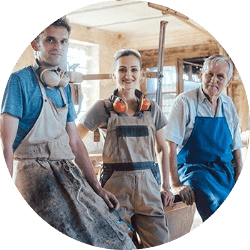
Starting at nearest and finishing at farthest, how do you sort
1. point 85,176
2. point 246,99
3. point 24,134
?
point 24,134 < point 85,176 < point 246,99

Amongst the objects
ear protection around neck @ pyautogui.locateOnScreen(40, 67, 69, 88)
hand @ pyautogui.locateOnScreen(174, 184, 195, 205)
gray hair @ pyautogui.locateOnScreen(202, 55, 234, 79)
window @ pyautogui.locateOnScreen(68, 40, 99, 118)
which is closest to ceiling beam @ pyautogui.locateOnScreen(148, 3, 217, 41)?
gray hair @ pyautogui.locateOnScreen(202, 55, 234, 79)

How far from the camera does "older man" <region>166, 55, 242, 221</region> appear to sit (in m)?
1.51

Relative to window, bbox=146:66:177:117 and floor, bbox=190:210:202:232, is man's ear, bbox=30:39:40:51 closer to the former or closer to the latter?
window, bbox=146:66:177:117

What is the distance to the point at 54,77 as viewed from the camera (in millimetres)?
1327

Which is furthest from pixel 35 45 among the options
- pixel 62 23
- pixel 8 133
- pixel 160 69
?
pixel 160 69

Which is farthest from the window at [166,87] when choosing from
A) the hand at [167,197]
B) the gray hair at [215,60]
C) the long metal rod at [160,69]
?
the hand at [167,197]

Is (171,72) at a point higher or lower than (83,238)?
higher

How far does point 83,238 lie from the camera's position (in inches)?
53.0

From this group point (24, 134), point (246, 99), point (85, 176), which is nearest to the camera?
point (24, 134)

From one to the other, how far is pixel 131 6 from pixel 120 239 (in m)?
0.72

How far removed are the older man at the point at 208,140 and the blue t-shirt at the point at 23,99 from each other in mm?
462

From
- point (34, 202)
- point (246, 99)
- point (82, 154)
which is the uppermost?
point (246, 99)

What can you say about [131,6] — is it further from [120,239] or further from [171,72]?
[120,239]

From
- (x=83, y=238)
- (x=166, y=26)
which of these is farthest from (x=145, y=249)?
(x=166, y=26)
